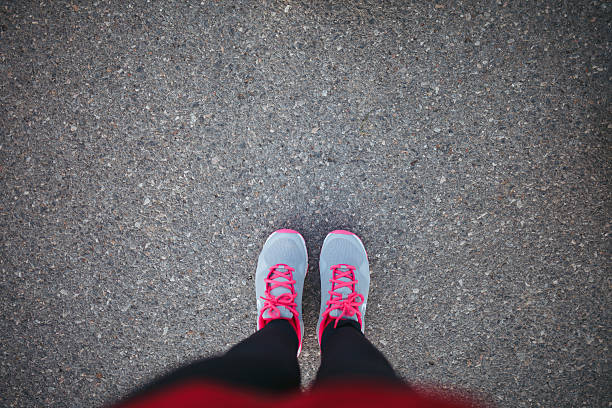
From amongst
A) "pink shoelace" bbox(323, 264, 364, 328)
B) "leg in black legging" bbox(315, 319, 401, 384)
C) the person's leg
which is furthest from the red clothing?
"pink shoelace" bbox(323, 264, 364, 328)

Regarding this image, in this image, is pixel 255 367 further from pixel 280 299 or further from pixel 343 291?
pixel 343 291

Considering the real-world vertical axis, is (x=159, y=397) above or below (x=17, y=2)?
below

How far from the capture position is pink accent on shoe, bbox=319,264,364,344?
4.42 ft

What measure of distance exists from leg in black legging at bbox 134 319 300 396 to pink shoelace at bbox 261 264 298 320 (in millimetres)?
112

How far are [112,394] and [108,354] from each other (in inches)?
7.9

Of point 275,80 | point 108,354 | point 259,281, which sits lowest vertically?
point 108,354

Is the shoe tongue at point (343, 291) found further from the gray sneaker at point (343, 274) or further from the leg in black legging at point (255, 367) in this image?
the leg in black legging at point (255, 367)

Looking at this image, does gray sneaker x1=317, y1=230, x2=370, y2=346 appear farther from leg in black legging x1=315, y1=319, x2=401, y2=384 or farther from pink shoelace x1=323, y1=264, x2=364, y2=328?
leg in black legging x1=315, y1=319, x2=401, y2=384

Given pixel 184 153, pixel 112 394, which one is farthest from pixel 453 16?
pixel 112 394

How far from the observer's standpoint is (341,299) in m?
1.38

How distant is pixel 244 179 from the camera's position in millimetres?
1441

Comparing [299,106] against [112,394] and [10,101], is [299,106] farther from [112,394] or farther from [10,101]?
[112,394]

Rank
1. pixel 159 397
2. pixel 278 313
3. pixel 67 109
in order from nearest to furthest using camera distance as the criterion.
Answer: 1. pixel 159 397
2. pixel 278 313
3. pixel 67 109

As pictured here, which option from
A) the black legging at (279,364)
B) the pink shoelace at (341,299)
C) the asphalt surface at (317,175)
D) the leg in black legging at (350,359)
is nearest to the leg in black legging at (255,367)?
the black legging at (279,364)
